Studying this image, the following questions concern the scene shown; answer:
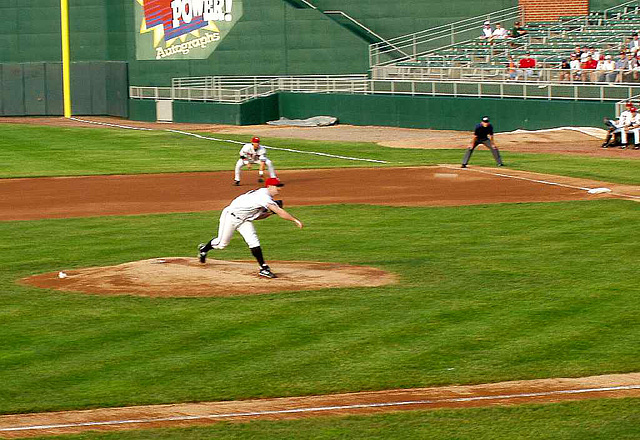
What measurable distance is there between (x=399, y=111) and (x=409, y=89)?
1.15 meters

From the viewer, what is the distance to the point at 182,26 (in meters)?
62.3

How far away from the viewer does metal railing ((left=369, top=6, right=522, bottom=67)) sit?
5866 centimetres

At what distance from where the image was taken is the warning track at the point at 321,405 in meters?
11.2

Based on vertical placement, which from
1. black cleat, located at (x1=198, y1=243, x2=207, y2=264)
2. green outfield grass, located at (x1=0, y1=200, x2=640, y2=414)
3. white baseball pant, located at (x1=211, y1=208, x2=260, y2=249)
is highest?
white baseball pant, located at (x1=211, y1=208, x2=260, y2=249)

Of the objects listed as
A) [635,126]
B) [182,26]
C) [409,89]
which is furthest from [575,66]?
[182,26]

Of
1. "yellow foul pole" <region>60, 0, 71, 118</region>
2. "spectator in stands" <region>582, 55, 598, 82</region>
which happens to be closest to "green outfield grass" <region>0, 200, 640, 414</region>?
"spectator in stands" <region>582, 55, 598, 82</region>

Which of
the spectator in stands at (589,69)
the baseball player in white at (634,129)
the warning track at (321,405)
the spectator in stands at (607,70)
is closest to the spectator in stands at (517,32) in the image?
the spectator in stands at (589,69)

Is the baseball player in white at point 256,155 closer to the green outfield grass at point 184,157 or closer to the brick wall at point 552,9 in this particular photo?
the green outfield grass at point 184,157

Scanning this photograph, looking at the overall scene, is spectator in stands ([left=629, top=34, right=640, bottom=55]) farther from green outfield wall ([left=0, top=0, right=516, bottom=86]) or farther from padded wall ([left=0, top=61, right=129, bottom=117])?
padded wall ([left=0, top=61, right=129, bottom=117])

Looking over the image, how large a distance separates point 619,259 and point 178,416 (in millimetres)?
10663

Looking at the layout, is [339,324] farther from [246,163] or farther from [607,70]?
[607,70]

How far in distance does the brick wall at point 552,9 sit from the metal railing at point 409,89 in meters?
9.47

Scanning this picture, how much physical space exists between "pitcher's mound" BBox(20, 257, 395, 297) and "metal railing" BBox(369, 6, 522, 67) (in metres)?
39.6

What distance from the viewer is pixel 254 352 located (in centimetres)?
1374
